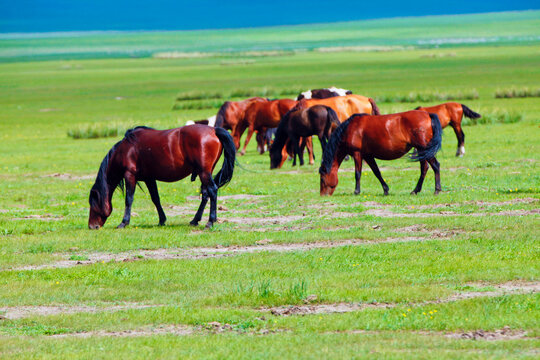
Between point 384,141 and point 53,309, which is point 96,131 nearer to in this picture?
point 384,141

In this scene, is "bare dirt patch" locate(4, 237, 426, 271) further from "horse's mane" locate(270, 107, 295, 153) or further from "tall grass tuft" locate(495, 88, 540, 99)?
"tall grass tuft" locate(495, 88, 540, 99)

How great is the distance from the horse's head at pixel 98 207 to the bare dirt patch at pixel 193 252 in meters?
2.25

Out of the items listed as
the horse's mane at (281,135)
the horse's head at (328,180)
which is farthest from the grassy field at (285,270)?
the horse's mane at (281,135)

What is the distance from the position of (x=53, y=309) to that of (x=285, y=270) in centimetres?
302

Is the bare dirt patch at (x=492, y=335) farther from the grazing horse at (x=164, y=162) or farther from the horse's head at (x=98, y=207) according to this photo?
the horse's head at (x=98, y=207)

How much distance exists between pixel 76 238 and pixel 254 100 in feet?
62.6

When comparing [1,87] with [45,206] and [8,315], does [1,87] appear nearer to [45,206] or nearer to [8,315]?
[45,206]

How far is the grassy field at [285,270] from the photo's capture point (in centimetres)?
820

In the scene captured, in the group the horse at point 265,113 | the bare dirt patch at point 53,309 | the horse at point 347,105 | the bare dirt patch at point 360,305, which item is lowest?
the bare dirt patch at point 53,309

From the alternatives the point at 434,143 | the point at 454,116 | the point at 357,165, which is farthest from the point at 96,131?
the point at 434,143

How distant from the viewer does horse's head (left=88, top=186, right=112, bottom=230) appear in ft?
50.1

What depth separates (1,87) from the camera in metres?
94.8

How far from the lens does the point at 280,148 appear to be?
2578cm

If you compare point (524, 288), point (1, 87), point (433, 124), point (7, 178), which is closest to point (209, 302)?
point (524, 288)
